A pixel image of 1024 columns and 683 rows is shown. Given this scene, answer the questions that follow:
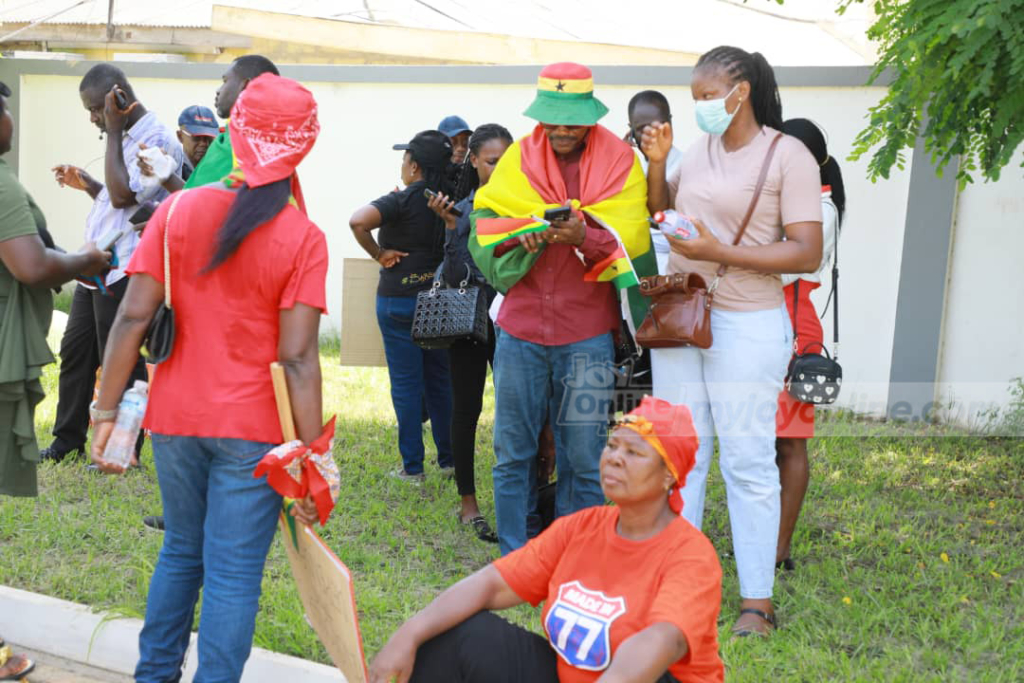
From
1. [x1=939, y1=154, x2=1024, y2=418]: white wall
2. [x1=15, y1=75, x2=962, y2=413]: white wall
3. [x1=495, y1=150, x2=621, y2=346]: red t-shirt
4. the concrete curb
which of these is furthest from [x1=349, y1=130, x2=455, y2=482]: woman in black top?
[x1=939, y1=154, x2=1024, y2=418]: white wall

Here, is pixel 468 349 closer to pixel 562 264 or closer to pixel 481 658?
pixel 562 264

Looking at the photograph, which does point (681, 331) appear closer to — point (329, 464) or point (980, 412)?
point (329, 464)

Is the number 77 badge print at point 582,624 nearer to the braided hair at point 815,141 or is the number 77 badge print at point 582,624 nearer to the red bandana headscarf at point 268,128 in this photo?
the red bandana headscarf at point 268,128

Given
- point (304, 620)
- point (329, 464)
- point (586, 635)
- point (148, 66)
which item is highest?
point (148, 66)

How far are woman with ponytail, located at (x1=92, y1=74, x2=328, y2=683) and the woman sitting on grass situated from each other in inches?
21.3

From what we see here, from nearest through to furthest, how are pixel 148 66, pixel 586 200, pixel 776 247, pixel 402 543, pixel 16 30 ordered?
pixel 776 247 < pixel 586 200 < pixel 402 543 < pixel 148 66 < pixel 16 30

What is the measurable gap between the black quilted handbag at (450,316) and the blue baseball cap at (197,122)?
1496mm

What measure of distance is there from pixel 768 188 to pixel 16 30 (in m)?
15.4

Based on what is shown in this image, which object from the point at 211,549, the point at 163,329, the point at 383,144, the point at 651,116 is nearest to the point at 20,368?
the point at 163,329

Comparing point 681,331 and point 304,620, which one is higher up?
point 681,331

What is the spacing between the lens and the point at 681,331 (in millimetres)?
4211

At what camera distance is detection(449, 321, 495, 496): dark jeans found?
5492 mm

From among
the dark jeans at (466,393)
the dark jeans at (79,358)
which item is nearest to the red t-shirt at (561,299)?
the dark jeans at (466,393)

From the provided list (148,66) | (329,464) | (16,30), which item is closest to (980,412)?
(329,464)
